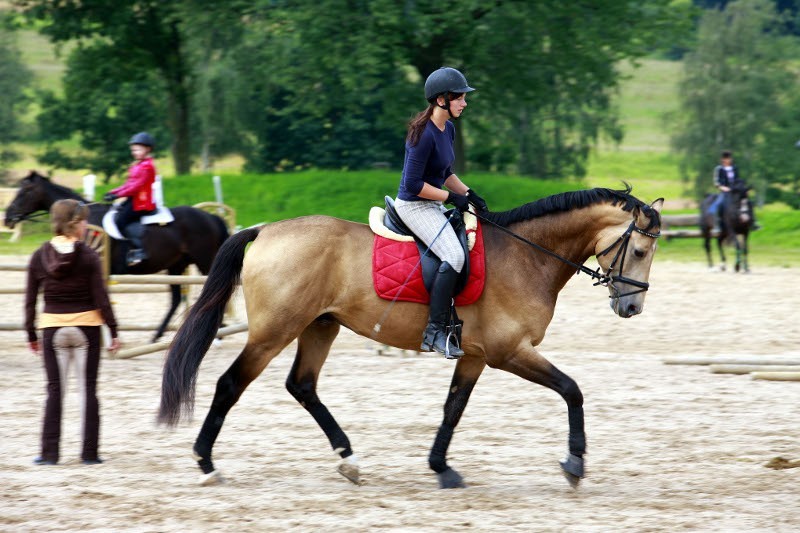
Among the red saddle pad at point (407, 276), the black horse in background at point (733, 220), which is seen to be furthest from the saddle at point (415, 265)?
the black horse in background at point (733, 220)

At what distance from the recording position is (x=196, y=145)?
52656 millimetres

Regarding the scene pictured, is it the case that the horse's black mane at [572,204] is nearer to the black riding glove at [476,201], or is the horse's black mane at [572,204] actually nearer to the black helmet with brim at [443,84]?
the black riding glove at [476,201]

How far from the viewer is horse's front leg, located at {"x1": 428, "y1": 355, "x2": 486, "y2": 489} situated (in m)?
6.32

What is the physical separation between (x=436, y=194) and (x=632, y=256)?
1268mm

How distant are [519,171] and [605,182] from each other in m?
21.3

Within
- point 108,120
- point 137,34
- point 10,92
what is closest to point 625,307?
point 137,34

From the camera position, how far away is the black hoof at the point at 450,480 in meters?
6.21

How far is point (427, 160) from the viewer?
6.42 m

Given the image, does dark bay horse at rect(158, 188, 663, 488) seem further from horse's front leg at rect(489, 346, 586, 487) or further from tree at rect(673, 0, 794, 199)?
tree at rect(673, 0, 794, 199)

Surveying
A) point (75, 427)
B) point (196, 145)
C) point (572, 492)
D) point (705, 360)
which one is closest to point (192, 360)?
point (75, 427)

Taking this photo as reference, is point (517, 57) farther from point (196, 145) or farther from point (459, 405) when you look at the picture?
point (196, 145)

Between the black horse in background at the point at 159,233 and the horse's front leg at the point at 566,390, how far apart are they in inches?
258

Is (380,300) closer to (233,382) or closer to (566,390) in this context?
(233,382)

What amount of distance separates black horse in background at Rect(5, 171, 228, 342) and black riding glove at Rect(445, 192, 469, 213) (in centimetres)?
625
